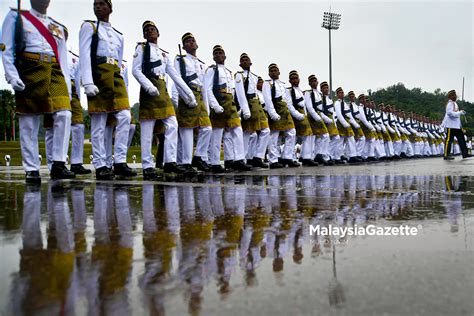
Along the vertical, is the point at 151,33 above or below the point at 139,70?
above

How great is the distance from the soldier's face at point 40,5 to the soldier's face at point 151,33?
61.1 inches

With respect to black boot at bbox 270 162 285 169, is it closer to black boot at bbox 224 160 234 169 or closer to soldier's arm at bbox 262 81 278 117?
soldier's arm at bbox 262 81 278 117

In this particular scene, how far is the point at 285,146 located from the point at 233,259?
879 centimetres

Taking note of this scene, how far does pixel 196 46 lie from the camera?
25.3 feet

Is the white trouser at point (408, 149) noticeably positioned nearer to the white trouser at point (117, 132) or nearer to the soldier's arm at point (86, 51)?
the white trouser at point (117, 132)

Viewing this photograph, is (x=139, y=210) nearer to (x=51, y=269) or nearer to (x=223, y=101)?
(x=51, y=269)

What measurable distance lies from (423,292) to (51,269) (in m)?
1.11

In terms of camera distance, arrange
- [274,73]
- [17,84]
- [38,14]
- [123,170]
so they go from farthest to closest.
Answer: [274,73]
[123,170]
[38,14]
[17,84]

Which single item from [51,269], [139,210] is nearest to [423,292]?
[51,269]

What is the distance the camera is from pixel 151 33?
21.9 feet

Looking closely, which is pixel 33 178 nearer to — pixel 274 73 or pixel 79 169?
pixel 79 169

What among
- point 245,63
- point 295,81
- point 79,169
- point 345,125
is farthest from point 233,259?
point 345,125

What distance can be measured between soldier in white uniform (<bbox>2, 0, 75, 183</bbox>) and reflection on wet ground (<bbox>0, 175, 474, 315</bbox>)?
92.6 inches

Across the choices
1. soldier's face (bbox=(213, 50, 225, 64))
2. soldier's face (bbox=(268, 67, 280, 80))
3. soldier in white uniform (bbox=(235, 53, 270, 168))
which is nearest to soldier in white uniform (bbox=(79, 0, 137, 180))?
soldier's face (bbox=(213, 50, 225, 64))
